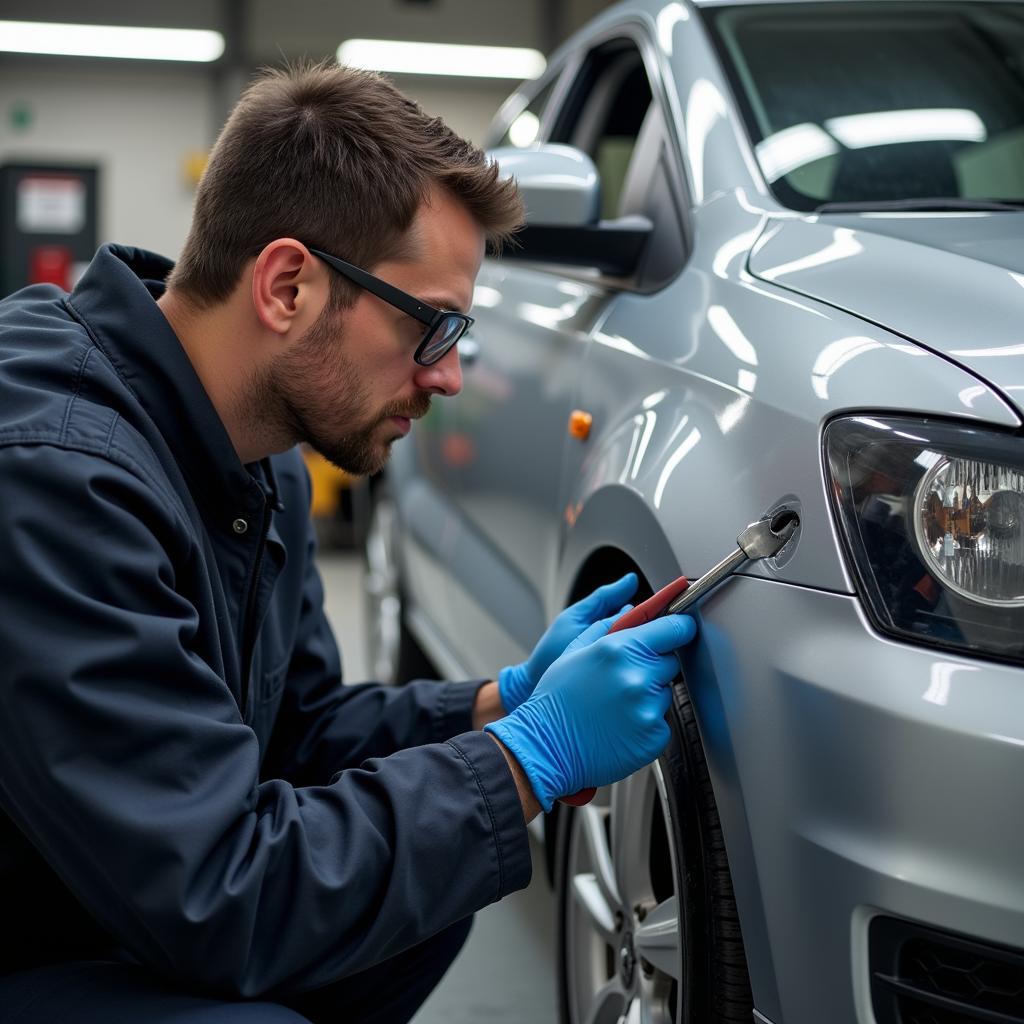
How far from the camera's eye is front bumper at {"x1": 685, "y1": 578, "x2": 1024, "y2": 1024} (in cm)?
84

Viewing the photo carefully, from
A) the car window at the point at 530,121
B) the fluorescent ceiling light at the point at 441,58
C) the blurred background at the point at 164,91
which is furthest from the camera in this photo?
the fluorescent ceiling light at the point at 441,58

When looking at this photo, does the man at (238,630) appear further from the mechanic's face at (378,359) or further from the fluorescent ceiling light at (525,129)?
the fluorescent ceiling light at (525,129)

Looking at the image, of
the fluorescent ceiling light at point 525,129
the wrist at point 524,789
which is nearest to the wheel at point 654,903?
the wrist at point 524,789

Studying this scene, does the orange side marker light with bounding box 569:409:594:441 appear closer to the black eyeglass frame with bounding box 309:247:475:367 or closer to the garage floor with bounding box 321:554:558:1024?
the black eyeglass frame with bounding box 309:247:475:367

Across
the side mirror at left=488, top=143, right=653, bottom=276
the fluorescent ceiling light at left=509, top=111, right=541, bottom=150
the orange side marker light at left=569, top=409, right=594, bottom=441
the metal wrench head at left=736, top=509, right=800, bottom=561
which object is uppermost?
the fluorescent ceiling light at left=509, top=111, right=541, bottom=150

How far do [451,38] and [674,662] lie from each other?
9.74 metres

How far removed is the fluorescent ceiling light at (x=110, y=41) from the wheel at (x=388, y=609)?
24.8ft

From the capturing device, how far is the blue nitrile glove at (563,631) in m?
→ 1.30

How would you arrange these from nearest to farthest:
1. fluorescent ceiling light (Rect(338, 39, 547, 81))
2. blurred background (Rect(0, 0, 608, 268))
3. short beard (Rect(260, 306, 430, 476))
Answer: short beard (Rect(260, 306, 430, 476)) → blurred background (Rect(0, 0, 608, 268)) → fluorescent ceiling light (Rect(338, 39, 547, 81))

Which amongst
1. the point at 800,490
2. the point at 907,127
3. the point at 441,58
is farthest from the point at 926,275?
the point at 441,58

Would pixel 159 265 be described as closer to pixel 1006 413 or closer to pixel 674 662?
pixel 674 662

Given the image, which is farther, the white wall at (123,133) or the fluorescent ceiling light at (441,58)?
the fluorescent ceiling light at (441,58)

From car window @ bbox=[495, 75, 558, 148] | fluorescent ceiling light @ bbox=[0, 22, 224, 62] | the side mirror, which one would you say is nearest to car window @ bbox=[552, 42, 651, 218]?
car window @ bbox=[495, 75, 558, 148]

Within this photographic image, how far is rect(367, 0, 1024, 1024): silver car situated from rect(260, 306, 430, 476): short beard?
0.25 m
